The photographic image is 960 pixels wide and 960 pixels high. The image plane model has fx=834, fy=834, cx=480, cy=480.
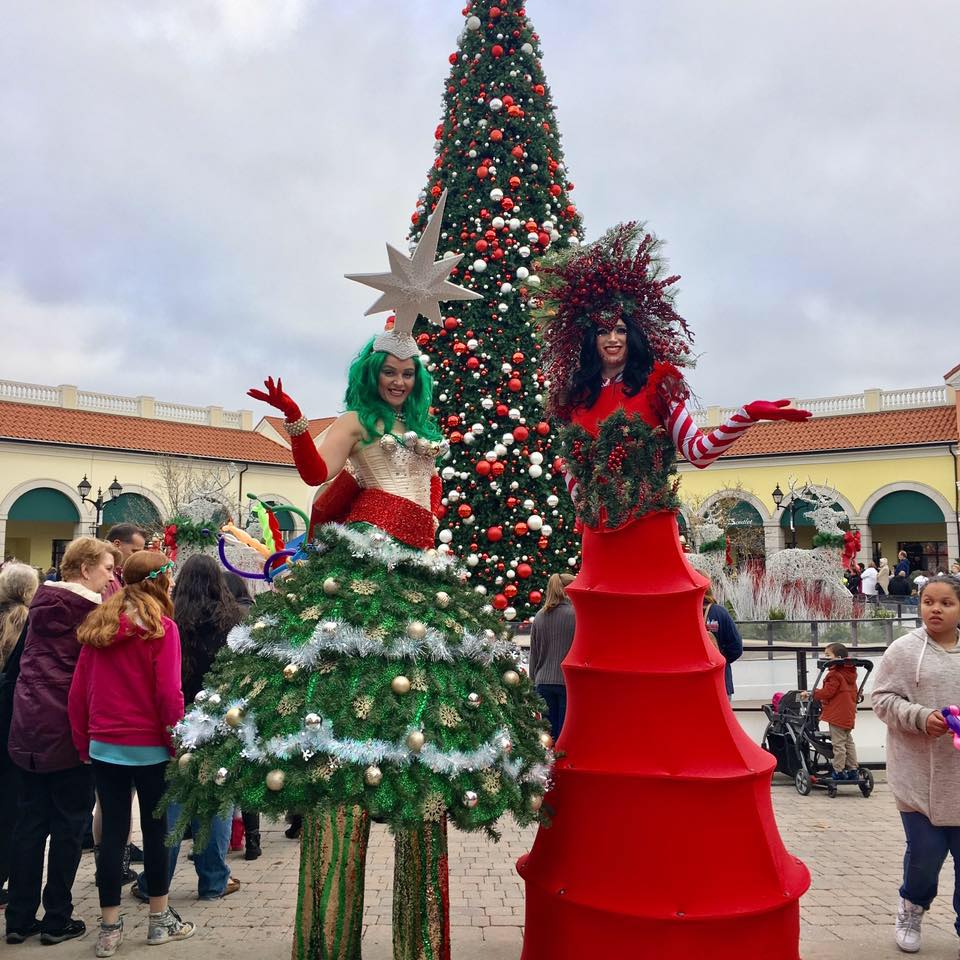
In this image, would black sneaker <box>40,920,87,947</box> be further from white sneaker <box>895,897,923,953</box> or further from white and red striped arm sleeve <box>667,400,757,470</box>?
white sneaker <box>895,897,923,953</box>

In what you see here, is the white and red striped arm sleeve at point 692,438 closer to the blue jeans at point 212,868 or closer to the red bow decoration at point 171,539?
the blue jeans at point 212,868

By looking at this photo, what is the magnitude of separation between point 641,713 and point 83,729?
2653mm

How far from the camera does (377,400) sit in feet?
11.1

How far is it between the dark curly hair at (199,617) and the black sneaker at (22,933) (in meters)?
1.33

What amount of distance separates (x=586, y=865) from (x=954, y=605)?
7.26ft

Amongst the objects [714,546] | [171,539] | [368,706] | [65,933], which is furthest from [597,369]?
[714,546]

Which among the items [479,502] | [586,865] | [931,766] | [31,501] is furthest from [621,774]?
[31,501]

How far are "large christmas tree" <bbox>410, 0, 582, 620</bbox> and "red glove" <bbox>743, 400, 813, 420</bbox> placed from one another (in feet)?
17.1

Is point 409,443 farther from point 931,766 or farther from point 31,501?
point 31,501

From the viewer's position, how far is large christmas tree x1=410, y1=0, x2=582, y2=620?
27.2 feet

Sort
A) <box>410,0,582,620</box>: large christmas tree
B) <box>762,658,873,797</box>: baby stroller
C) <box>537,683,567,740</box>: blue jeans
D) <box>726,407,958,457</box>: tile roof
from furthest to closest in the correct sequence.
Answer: <box>726,407,958,457</box>: tile roof, <box>410,0,582,620</box>: large christmas tree, <box>762,658,873,797</box>: baby stroller, <box>537,683,567,740</box>: blue jeans

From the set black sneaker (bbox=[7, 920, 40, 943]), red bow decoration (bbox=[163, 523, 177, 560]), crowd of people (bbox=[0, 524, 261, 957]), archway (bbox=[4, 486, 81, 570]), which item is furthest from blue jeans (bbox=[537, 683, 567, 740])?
archway (bbox=[4, 486, 81, 570])

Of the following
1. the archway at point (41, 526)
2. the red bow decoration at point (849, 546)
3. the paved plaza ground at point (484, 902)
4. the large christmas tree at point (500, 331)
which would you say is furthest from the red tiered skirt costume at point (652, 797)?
the archway at point (41, 526)

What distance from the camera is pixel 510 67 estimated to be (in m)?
8.73
